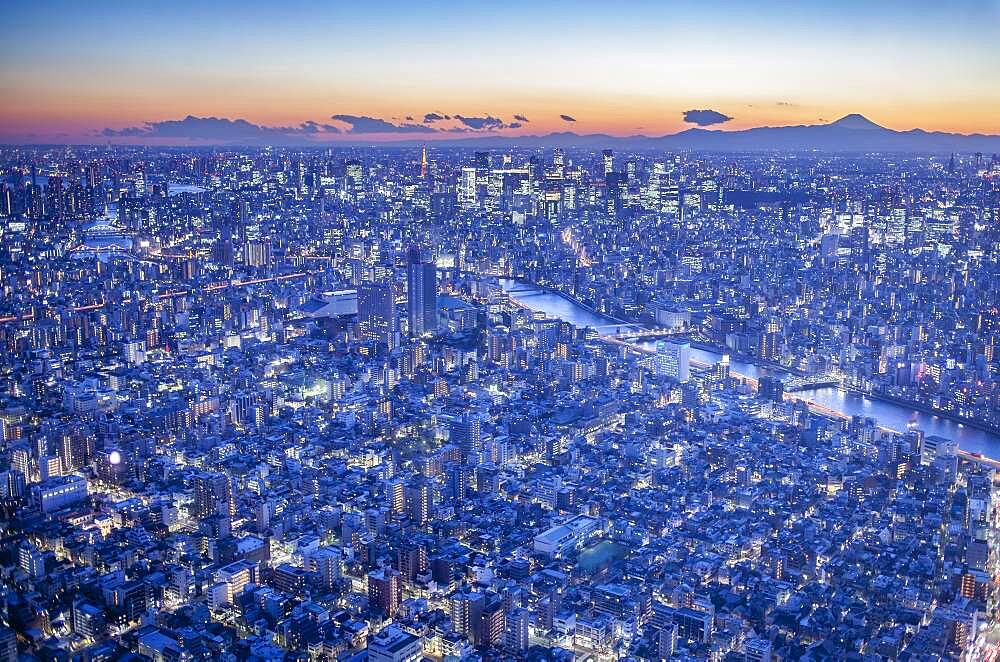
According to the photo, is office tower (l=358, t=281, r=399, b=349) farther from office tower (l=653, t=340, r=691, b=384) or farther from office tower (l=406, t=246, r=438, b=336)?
office tower (l=653, t=340, r=691, b=384)

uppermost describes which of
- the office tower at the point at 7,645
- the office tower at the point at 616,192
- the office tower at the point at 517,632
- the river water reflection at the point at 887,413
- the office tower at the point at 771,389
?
the office tower at the point at 616,192

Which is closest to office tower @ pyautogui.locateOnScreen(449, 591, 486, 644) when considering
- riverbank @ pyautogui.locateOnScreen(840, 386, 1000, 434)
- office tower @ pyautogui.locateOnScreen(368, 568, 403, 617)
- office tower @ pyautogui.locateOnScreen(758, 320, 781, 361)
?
office tower @ pyautogui.locateOnScreen(368, 568, 403, 617)

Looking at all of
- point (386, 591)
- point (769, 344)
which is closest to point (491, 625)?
point (386, 591)

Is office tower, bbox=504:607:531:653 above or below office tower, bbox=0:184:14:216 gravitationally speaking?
below

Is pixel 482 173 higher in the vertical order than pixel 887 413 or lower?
higher

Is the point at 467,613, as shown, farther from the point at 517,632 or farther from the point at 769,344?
the point at 769,344

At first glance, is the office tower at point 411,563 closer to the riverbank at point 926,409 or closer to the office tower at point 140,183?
the riverbank at point 926,409

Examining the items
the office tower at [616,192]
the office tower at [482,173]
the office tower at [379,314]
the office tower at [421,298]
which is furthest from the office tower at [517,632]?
the office tower at [482,173]
